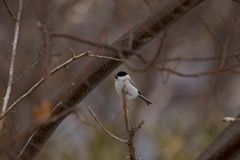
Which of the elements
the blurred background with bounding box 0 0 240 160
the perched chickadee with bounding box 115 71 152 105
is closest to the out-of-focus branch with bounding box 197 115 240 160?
the perched chickadee with bounding box 115 71 152 105

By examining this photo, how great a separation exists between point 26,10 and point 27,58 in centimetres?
36

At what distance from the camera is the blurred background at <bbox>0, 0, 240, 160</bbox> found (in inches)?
117

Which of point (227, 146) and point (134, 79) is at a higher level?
point (227, 146)

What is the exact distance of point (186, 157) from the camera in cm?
284

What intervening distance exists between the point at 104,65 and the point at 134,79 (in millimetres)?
2989

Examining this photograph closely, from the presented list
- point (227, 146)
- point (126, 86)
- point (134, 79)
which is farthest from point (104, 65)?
point (134, 79)

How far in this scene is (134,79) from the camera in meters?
4.48

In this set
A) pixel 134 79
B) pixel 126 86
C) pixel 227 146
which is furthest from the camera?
pixel 134 79

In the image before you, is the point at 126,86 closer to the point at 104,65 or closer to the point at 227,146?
the point at 104,65

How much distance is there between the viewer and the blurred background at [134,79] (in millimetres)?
2967

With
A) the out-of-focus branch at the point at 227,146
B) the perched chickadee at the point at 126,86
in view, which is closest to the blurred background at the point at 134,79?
the perched chickadee at the point at 126,86

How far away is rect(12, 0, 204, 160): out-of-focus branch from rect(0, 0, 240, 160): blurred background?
1.96ft

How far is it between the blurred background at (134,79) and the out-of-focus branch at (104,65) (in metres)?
0.60

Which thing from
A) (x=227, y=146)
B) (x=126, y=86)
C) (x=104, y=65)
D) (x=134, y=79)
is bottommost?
(x=134, y=79)
